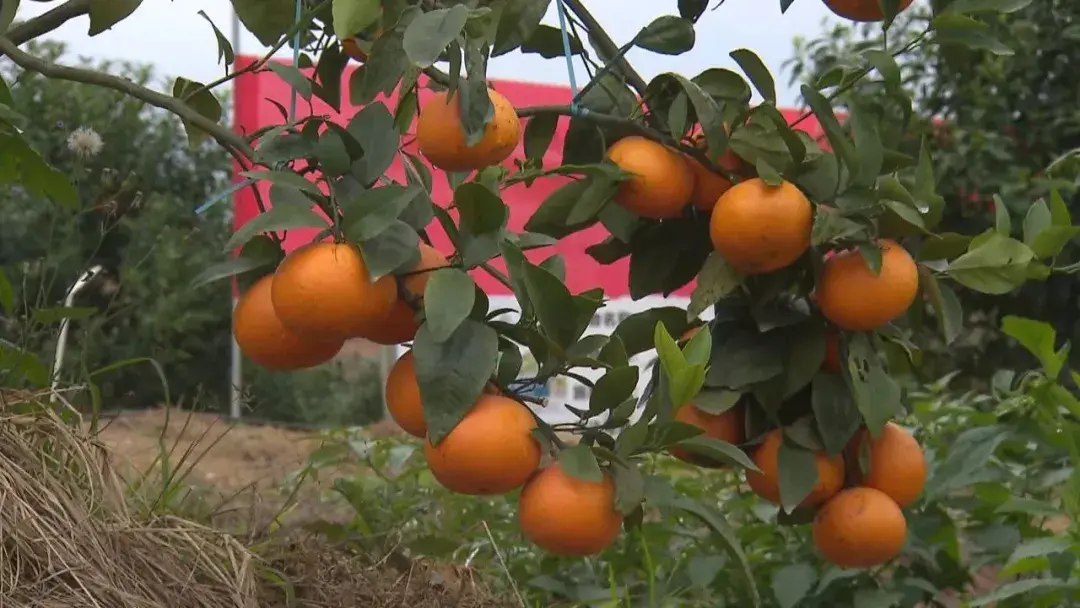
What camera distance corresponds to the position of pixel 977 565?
1041mm

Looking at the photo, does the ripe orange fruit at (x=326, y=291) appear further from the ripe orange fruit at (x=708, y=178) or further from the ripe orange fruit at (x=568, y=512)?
the ripe orange fruit at (x=708, y=178)

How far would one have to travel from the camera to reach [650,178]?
65cm

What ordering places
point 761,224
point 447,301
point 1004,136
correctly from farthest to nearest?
point 1004,136 < point 761,224 < point 447,301

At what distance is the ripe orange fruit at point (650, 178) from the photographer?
2.12ft

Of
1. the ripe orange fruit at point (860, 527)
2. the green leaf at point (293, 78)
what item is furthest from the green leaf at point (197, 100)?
the ripe orange fruit at point (860, 527)

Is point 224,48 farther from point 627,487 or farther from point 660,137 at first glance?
point 627,487

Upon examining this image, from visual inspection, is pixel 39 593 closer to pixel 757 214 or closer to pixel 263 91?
pixel 757 214

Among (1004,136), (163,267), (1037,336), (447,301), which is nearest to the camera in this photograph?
(447,301)

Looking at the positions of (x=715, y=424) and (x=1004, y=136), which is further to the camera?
(x=1004, y=136)

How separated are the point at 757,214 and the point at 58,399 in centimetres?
51

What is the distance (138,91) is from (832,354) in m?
0.46

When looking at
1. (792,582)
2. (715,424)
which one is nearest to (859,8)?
(715,424)

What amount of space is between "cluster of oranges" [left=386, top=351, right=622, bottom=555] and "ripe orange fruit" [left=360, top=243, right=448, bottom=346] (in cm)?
3

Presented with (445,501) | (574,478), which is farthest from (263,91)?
(574,478)
